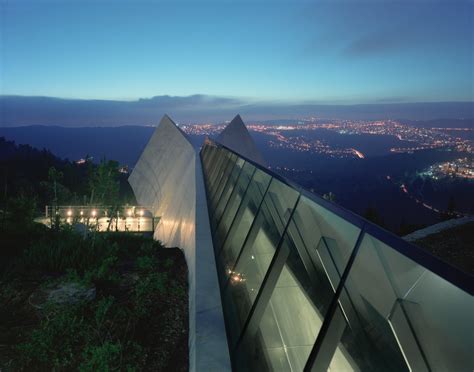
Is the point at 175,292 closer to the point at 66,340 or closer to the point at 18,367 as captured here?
the point at 66,340

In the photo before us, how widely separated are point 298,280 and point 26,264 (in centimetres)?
657

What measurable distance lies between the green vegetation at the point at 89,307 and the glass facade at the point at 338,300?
3.75 ft

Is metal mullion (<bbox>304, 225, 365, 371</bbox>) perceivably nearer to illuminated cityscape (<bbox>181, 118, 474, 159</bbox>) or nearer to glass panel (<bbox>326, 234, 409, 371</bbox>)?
glass panel (<bbox>326, 234, 409, 371</bbox>)

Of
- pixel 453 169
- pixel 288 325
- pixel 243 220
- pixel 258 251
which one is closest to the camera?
pixel 288 325

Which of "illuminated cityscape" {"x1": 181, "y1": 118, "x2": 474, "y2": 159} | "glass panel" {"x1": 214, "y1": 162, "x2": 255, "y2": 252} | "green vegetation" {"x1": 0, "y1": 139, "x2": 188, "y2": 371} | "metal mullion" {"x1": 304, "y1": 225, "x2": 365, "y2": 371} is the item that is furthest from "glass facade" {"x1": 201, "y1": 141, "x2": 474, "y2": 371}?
"illuminated cityscape" {"x1": 181, "y1": 118, "x2": 474, "y2": 159}

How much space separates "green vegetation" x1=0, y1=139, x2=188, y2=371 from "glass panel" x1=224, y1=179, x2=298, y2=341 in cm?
103

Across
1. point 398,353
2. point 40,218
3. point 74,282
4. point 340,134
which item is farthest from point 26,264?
point 340,134

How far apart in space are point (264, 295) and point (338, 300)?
47.7 inches

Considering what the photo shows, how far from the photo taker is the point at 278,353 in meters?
3.07

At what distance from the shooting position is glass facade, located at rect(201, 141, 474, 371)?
1.94m

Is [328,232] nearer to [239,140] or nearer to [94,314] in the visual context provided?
[94,314]

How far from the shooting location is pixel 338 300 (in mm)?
2557

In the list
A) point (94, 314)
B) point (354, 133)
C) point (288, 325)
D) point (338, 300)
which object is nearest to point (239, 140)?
point (94, 314)

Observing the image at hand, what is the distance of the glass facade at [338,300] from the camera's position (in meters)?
1.94
